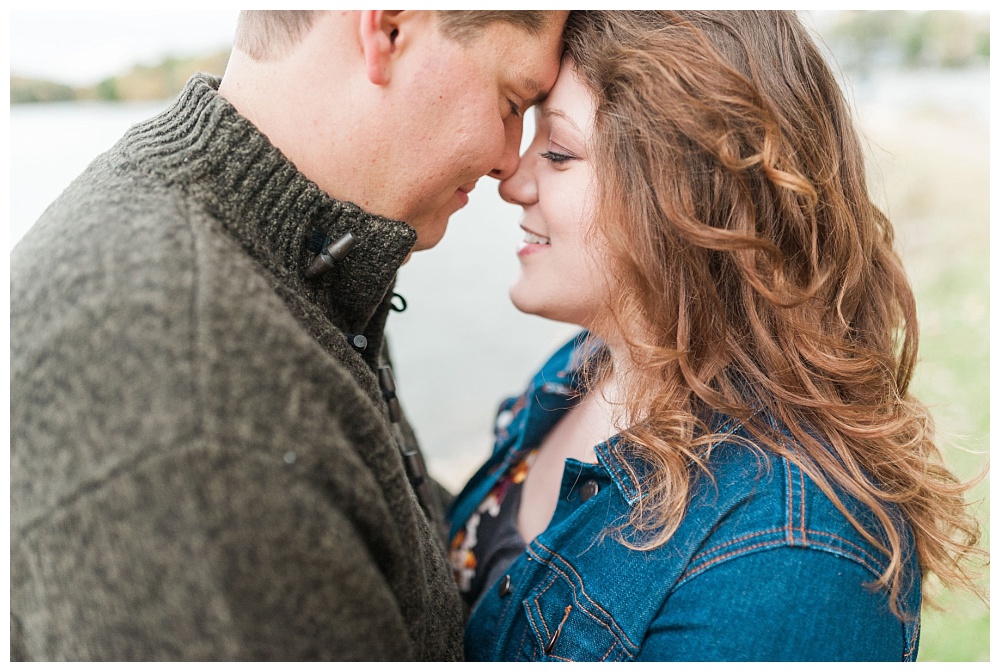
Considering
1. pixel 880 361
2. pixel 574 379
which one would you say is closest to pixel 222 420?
pixel 574 379

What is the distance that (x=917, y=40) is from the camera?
3.45 meters

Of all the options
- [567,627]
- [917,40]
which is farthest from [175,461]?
[917,40]

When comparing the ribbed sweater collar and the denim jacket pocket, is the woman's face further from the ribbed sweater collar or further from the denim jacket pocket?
the denim jacket pocket

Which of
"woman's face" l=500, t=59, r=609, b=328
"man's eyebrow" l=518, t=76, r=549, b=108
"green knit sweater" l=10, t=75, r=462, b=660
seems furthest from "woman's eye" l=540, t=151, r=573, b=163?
"green knit sweater" l=10, t=75, r=462, b=660

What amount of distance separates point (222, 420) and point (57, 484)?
21 cm

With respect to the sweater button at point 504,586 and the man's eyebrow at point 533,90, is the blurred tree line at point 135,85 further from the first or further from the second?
the sweater button at point 504,586

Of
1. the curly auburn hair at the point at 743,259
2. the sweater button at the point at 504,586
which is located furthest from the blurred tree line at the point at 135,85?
the sweater button at the point at 504,586

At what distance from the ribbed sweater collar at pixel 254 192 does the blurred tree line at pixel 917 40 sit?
8.86ft

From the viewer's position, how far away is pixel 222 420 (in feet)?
2.97

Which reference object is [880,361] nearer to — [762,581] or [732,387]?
[732,387]

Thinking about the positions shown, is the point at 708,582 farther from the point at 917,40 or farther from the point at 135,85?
the point at 917,40

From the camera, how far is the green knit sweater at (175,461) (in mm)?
885

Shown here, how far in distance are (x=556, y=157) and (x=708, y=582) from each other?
873 millimetres

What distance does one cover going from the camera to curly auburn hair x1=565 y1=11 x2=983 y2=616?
4.58 feet
